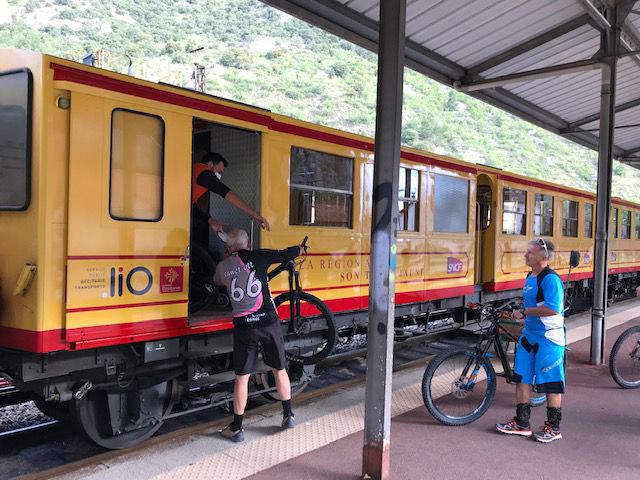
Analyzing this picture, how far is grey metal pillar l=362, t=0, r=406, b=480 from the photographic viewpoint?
386 cm

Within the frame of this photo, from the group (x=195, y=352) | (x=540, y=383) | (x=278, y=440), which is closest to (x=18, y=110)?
(x=195, y=352)

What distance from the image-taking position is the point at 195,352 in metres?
5.02

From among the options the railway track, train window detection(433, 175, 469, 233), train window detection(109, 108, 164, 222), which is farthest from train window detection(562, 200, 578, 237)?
train window detection(109, 108, 164, 222)

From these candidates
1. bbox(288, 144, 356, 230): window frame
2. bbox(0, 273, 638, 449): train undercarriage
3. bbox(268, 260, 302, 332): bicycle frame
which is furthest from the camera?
bbox(288, 144, 356, 230): window frame

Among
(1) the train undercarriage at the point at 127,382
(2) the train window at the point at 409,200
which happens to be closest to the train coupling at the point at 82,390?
(1) the train undercarriage at the point at 127,382

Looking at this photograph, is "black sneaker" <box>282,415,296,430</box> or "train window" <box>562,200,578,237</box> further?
"train window" <box>562,200,578,237</box>

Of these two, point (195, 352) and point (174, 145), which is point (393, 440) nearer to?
point (195, 352)

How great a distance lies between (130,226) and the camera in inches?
171

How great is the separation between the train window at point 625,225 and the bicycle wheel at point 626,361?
10533mm

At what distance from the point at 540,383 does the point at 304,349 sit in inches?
95.5

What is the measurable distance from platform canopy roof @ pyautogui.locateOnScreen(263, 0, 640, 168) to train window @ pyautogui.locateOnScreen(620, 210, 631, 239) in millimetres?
5634

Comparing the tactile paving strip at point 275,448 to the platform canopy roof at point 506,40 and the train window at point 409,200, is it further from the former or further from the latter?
the platform canopy roof at point 506,40

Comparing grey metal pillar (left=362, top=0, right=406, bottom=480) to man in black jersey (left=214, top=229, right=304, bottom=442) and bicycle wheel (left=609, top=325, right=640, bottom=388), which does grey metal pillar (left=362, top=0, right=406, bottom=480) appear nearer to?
man in black jersey (left=214, top=229, right=304, bottom=442)

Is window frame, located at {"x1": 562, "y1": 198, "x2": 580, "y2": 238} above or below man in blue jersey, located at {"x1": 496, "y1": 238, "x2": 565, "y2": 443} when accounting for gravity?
above
